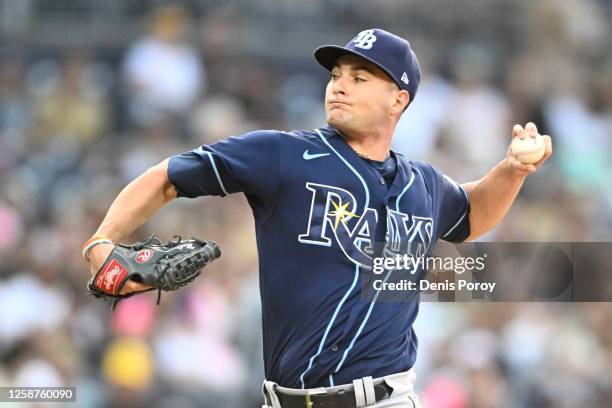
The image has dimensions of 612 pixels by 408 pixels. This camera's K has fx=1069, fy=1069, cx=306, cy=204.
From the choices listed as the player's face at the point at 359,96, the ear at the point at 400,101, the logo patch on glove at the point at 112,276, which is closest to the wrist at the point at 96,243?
the logo patch on glove at the point at 112,276

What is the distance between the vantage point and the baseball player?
13.1 ft

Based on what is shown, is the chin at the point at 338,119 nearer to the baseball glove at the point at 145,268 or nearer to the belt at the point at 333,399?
the baseball glove at the point at 145,268

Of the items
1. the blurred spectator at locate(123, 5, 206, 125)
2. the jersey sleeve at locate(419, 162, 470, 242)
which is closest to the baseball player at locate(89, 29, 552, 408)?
the jersey sleeve at locate(419, 162, 470, 242)

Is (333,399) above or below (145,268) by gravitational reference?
below

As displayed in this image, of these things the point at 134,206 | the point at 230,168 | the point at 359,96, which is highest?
the point at 359,96

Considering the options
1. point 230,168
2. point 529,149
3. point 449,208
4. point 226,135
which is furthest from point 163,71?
point 230,168

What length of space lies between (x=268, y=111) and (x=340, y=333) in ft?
18.9

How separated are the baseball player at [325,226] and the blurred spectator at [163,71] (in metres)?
4.99

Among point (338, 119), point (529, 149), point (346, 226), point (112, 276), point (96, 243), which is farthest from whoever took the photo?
point (529, 149)

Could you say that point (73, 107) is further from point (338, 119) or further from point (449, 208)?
point (338, 119)

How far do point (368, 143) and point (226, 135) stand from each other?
16.3 ft

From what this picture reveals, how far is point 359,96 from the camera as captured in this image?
4258mm

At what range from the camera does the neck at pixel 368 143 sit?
4316 mm

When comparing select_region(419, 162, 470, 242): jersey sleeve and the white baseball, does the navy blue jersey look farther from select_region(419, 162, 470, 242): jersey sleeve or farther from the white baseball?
the white baseball
